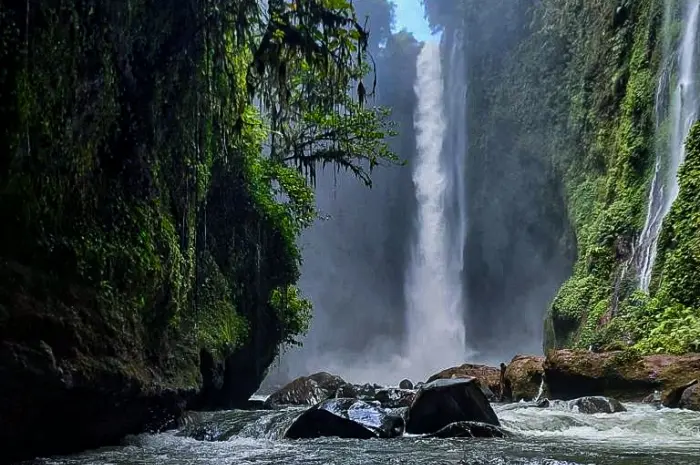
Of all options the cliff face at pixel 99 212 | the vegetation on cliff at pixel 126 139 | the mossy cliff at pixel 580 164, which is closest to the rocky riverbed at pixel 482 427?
the cliff face at pixel 99 212

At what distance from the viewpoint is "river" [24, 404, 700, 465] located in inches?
247

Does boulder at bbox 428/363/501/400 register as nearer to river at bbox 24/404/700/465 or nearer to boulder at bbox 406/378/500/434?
river at bbox 24/404/700/465

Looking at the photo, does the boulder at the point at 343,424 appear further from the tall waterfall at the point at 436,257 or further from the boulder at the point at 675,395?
the tall waterfall at the point at 436,257

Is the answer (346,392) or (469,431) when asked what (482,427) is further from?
(346,392)

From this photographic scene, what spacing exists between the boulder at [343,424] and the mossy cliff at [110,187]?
1581 mm

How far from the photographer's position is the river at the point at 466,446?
628 cm

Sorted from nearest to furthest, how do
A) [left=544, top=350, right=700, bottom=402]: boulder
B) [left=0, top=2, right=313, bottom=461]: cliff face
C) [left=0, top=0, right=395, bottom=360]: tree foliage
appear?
[left=0, top=2, right=313, bottom=461]: cliff face < [left=0, top=0, right=395, bottom=360]: tree foliage < [left=544, top=350, right=700, bottom=402]: boulder

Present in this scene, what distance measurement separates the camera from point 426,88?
42688 mm

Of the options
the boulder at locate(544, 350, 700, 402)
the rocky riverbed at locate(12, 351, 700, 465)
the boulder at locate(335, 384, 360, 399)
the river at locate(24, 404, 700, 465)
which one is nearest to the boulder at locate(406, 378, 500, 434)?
the rocky riverbed at locate(12, 351, 700, 465)

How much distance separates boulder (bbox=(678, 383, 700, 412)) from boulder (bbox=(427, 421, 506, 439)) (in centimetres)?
340

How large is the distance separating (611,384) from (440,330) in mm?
24547

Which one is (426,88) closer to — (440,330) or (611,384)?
(440,330)

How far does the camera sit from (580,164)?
2406cm

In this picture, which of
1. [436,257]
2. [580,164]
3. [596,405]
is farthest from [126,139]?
[436,257]
